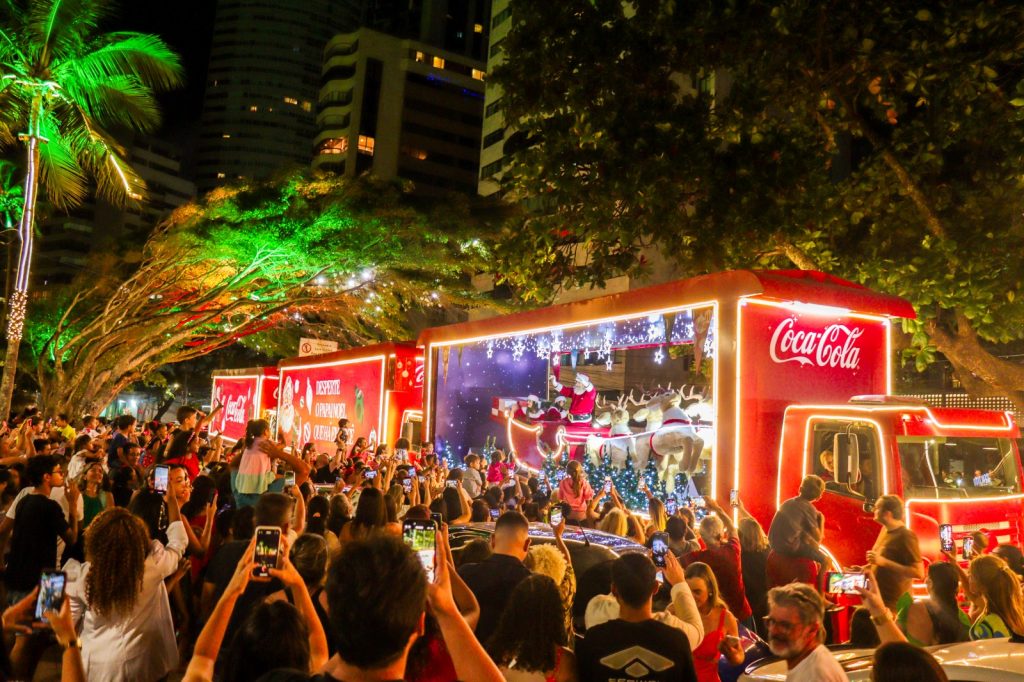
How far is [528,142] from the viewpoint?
52031mm

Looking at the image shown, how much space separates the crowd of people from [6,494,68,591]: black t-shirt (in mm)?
13

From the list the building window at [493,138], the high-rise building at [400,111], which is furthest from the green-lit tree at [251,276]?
the high-rise building at [400,111]

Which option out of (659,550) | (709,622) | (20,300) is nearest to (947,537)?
→ (709,622)

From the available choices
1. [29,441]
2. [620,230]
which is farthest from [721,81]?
[29,441]

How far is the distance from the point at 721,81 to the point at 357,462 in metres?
29.9

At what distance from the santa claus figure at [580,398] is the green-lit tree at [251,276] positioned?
823 cm

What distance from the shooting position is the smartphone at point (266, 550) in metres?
2.98

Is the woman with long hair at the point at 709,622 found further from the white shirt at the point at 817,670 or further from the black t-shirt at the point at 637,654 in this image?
the black t-shirt at the point at 637,654

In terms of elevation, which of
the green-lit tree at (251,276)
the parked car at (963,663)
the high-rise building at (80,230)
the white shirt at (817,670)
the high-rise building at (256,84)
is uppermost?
the high-rise building at (256,84)

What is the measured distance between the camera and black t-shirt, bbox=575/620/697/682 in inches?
128

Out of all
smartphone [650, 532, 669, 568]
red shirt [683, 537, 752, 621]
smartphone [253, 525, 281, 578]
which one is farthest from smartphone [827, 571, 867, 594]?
smartphone [253, 525, 281, 578]

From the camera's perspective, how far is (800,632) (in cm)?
338

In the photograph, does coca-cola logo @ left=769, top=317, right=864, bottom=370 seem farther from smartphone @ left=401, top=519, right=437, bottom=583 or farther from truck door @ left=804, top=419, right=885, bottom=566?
smartphone @ left=401, top=519, right=437, bottom=583

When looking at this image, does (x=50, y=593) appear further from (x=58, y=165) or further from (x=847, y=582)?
(x=58, y=165)
